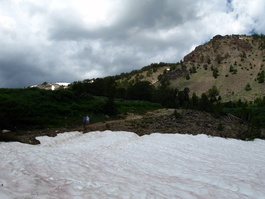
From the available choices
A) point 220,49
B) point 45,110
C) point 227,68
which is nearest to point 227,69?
point 227,68

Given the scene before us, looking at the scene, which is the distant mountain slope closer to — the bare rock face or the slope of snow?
the bare rock face

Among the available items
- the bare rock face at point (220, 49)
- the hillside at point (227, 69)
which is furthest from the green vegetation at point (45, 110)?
the bare rock face at point (220, 49)

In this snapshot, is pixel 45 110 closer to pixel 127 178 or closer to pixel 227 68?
pixel 127 178

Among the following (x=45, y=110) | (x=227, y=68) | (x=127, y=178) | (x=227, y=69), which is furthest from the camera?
(x=227, y=68)

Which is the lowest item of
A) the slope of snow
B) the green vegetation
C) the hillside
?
the slope of snow

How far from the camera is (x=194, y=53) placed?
115688mm

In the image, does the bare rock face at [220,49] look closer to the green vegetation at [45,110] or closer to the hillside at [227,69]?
the hillside at [227,69]

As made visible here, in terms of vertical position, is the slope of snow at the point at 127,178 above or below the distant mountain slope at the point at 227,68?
below

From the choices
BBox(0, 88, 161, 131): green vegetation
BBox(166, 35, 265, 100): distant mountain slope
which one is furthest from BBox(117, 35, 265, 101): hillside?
BBox(0, 88, 161, 131): green vegetation

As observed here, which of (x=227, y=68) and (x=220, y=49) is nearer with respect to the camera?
(x=227, y=68)

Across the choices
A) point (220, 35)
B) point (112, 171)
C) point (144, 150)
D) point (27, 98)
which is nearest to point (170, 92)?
point (27, 98)

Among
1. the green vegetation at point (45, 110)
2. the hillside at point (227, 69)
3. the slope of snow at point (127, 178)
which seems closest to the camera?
the slope of snow at point (127, 178)

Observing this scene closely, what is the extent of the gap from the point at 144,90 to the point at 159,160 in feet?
160

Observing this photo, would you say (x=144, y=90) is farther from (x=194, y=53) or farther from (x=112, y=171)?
(x=194, y=53)
